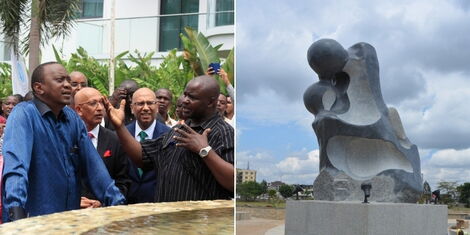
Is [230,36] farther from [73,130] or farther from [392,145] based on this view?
[73,130]

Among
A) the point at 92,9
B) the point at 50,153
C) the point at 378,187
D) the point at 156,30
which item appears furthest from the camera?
the point at 92,9

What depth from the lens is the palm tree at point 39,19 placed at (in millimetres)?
18359

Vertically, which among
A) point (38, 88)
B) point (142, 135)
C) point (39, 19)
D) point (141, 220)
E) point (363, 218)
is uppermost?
point (39, 19)

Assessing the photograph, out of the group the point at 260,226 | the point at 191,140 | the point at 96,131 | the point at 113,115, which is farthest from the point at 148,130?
the point at 260,226

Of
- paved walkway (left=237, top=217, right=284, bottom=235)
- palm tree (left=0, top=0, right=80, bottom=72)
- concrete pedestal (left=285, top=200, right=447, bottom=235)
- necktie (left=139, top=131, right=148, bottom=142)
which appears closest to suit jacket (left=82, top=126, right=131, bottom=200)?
necktie (left=139, top=131, right=148, bottom=142)

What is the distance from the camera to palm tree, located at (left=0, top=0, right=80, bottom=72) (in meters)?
18.4

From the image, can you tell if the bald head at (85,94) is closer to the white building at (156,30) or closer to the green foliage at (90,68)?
the green foliage at (90,68)

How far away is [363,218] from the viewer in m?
8.52

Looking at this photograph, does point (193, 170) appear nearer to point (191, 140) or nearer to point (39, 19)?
point (191, 140)

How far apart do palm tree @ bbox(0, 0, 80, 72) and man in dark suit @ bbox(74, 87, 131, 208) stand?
13051 millimetres

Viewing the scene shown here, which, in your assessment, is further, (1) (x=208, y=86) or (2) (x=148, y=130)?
(2) (x=148, y=130)

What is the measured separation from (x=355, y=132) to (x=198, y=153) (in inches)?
239

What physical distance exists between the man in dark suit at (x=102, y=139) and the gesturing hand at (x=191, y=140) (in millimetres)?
1209

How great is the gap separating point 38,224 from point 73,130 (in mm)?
1134
